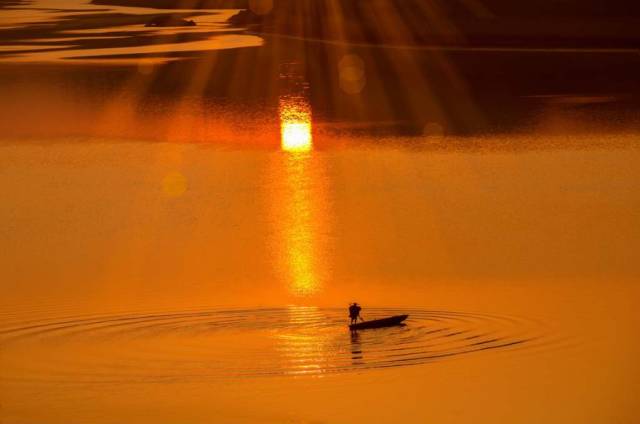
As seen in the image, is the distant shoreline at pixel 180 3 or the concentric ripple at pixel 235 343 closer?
the concentric ripple at pixel 235 343

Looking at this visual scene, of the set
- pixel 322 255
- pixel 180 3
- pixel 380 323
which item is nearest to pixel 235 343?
pixel 380 323

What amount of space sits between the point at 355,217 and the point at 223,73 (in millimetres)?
26454

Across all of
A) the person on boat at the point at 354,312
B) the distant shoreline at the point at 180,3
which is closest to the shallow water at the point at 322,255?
the person on boat at the point at 354,312

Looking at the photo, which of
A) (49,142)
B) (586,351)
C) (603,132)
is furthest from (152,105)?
(586,351)

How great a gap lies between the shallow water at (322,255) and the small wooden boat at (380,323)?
0.12 meters

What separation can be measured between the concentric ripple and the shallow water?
0.04 meters

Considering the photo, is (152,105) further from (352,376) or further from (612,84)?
(352,376)

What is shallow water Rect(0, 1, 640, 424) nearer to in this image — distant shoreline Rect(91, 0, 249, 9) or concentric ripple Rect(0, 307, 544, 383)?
concentric ripple Rect(0, 307, 544, 383)

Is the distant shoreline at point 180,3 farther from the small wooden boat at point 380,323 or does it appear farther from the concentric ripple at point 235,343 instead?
the small wooden boat at point 380,323

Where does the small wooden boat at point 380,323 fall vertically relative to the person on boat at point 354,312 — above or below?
below

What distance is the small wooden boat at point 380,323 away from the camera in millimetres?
15086

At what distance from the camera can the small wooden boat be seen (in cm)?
1509

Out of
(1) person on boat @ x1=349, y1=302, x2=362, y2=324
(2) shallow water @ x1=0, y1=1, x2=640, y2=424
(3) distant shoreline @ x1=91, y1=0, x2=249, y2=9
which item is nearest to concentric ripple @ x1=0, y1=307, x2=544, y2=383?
(2) shallow water @ x1=0, y1=1, x2=640, y2=424

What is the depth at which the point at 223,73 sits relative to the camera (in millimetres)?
48062
